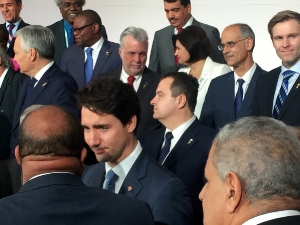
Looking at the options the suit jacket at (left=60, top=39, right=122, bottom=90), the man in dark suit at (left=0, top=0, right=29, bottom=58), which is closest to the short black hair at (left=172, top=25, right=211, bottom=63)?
the suit jacket at (left=60, top=39, right=122, bottom=90)

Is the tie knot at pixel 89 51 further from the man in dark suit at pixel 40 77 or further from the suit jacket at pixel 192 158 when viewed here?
the suit jacket at pixel 192 158

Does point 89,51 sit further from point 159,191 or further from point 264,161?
point 264,161

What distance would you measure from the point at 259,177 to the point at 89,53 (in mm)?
3890

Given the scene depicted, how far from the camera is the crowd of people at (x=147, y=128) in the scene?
1404 millimetres

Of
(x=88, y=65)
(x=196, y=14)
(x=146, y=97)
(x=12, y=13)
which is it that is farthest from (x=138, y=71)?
(x=196, y=14)

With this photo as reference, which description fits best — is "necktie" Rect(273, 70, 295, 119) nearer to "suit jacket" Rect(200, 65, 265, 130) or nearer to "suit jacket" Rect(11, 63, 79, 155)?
"suit jacket" Rect(200, 65, 265, 130)

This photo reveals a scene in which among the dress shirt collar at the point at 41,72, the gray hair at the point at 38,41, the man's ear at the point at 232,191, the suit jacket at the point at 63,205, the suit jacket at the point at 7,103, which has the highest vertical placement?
the man's ear at the point at 232,191

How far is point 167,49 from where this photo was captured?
5363 mm

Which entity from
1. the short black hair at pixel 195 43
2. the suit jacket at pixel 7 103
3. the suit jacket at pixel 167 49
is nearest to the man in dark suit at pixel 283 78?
the short black hair at pixel 195 43

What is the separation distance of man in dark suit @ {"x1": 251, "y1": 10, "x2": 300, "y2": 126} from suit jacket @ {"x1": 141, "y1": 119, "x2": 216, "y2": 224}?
414mm

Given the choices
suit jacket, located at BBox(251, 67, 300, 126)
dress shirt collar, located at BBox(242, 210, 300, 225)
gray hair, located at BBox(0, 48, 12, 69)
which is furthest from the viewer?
gray hair, located at BBox(0, 48, 12, 69)

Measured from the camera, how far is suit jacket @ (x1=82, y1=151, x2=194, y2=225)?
2.29 meters

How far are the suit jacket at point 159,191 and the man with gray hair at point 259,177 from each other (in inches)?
33.9

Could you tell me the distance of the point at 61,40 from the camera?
5.73m
